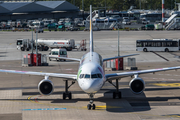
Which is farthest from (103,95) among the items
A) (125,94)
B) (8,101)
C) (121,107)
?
(8,101)

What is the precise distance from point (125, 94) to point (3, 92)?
48.6 feet

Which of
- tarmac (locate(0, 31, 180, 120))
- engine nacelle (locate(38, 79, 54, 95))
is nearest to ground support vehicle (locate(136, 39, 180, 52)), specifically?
tarmac (locate(0, 31, 180, 120))

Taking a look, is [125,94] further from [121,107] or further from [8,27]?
[8,27]

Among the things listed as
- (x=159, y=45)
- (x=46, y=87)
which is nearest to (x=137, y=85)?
Result: (x=46, y=87)

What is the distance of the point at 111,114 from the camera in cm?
3020

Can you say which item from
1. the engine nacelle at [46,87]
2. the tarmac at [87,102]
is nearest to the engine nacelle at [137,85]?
the tarmac at [87,102]

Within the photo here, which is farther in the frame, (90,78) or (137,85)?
(137,85)

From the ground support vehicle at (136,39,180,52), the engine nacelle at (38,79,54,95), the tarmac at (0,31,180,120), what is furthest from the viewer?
the ground support vehicle at (136,39,180,52)

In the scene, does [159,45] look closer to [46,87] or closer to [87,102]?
[87,102]

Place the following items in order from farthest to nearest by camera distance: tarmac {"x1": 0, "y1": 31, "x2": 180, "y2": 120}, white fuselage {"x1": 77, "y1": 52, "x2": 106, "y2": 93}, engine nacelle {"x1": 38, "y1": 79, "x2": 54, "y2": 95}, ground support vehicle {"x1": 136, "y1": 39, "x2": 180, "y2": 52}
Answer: ground support vehicle {"x1": 136, "y1": 39, "x2": 180, "y2": 52}, engine nacelle {"x1": 38, "y1": 79, "x2": 54, "y2": 95}, tarmac {"x1": 0, "y1": 31, "x2": 180, "y2": 120}, white fuselage {"x1": 77, "y1": 52, "x2": 106, "y2": 93}

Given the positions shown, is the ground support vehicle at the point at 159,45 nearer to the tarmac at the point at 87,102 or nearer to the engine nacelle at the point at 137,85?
the tarmac at the point at 87,102

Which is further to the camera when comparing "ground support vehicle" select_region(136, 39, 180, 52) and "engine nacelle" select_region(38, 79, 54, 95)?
"ground support vehicle" select_region(136, 39, 180, 52)

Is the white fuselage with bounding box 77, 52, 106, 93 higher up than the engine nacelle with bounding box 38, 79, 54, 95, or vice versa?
the white fuselage with bounding box 77, 52, 106, 93

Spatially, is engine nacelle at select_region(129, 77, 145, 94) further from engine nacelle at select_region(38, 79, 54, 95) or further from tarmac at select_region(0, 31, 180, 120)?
engine nacelle at select_region(38, 79, 54, 95)
